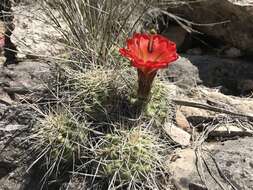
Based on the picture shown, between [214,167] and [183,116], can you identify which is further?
[183,116]

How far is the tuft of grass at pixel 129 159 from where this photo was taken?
2727 mm

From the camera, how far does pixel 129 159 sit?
8.93 ft

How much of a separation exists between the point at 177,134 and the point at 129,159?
55cm

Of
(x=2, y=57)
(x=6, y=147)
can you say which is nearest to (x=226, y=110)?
(x=6, y=147)

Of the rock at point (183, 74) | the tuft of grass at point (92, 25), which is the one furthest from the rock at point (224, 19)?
the tuft of grass at point (92, 25)

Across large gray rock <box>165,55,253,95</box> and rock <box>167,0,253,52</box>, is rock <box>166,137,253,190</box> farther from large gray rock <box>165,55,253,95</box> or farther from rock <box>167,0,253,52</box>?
rock <box>167,0,253,52</box>

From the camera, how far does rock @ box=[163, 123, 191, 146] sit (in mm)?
3129

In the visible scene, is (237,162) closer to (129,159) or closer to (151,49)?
(129,159)

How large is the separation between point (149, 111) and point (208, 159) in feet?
1.33

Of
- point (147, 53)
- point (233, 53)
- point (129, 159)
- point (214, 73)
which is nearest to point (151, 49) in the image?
point (147, 53)

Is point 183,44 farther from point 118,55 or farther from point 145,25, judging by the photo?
point 118,55

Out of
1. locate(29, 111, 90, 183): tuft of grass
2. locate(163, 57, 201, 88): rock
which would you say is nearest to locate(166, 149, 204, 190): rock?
locate(29, 111, 90, 183): tuft of grass

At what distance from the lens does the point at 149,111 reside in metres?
2.97

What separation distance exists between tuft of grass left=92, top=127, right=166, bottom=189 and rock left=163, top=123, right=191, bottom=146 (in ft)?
0.90
